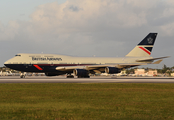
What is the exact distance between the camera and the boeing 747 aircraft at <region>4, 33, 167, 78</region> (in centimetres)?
6012

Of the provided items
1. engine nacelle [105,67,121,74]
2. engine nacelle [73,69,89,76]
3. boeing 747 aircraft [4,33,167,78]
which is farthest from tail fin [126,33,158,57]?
engine nacelle [73,69,89,76]

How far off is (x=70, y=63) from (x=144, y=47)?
866 inches

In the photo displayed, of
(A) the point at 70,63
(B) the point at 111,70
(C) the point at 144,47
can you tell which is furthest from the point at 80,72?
(C) the point at 144,47

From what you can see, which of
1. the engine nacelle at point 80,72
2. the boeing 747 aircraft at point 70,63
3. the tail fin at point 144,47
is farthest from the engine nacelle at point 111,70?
the tail fin at point 144,47

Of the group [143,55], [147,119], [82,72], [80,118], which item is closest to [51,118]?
[80,118]

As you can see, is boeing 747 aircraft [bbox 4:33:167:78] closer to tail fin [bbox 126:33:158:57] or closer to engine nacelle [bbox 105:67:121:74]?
engine nacelle [bbox 105:67:121:74]

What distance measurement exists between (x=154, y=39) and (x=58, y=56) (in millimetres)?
27841

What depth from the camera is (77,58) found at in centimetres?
6525

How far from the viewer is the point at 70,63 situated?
63.6 meters

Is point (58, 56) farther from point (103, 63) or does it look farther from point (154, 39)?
point (154, 39)

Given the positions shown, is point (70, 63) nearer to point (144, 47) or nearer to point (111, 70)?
point (111, 70)

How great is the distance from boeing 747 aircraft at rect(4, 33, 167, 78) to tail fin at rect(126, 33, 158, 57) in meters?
1.83

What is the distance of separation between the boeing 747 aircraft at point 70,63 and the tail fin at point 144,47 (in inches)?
71.9

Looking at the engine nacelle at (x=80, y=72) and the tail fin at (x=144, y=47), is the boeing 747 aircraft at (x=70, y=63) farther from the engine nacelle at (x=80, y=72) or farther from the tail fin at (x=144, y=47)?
the tail fin at (x=144, y=47)
